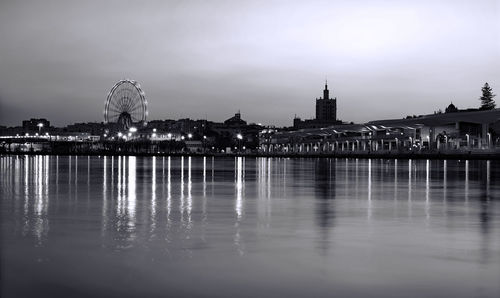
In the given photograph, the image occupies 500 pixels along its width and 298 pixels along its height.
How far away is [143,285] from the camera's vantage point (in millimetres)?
10555

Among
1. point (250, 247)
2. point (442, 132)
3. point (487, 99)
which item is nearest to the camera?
point (250, 247)

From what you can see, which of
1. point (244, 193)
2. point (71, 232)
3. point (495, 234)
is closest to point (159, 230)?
point (71, 232)

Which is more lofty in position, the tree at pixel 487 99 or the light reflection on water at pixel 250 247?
the tree at pixel 487 99

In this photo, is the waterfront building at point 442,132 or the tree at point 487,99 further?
the tree at point 487,99

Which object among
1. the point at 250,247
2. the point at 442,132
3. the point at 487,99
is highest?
the point at 487,99

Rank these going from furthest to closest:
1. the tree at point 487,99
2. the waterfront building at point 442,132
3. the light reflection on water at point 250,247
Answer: the tree at point 487,99 < the waterfront building at point 442,132 < the light reflection on water at point 250,247

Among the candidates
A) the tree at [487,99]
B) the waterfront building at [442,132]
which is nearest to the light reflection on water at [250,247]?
the waterfront building at [442,132]

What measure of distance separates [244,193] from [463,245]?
16955 millimetres

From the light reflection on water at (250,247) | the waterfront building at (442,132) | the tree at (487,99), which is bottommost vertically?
the light reflection on water at (250,247)

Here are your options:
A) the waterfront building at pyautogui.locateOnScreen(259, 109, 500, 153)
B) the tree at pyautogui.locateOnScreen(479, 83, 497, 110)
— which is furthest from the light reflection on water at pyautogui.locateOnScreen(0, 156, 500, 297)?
the tree at pyautogui.locateOnScreen(479, 83, 497, 110)

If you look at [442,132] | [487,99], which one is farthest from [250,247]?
[487,99]

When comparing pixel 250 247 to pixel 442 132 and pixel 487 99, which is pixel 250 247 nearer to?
pixel 442 132

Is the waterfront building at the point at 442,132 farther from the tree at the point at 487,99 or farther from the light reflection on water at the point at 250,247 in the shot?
the light reflection on water at the point at 250,247

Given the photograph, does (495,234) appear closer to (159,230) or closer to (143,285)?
(159,230)
